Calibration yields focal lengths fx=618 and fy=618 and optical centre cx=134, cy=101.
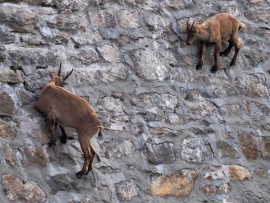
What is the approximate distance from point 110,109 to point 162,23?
1.16 metres

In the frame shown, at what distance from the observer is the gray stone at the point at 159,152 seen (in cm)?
507

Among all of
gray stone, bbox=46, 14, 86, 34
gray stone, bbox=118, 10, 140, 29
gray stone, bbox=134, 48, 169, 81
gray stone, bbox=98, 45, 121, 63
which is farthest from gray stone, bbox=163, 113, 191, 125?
gray stone, bbox=46, 14, 86, 34

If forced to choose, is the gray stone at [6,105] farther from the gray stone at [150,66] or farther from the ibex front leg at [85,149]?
the gray stone at [150,66]

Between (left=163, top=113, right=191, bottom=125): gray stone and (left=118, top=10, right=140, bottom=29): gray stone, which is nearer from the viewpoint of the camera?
(left=163, top=113, right=191, bottom=125): gray stone

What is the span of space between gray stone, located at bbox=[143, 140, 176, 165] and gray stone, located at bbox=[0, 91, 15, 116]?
116 cm

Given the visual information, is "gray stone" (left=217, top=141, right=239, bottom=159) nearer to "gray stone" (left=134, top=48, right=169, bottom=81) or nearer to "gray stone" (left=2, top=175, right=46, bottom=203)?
"gray stone" (left=134, top=48, right=169, bottom=81)

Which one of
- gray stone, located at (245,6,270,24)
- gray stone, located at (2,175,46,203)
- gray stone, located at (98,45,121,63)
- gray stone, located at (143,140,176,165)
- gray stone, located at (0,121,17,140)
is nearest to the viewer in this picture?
gray stone, located at (2,175,46,203)

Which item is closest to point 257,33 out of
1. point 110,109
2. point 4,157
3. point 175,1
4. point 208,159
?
point 175,1

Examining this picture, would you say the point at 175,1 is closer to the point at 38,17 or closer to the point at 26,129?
the point at 38,17

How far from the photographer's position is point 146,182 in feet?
16.2

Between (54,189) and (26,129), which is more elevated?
(26,129)

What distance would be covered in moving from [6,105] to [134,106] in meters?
1.15

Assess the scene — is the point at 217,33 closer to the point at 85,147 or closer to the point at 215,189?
the point at 215,189

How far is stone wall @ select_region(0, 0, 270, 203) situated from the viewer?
15.0 ft
